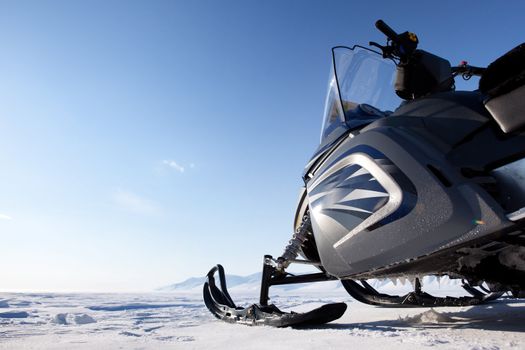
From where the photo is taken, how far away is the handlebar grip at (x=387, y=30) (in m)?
2.22

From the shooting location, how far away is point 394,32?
2.27 m

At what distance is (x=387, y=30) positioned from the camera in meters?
2.25

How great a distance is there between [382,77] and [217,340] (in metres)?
2.55

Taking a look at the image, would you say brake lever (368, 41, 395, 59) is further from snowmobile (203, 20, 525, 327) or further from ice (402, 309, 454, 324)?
ice (402, 309, 454, 324)

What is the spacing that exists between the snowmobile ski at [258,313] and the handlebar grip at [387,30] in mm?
2010

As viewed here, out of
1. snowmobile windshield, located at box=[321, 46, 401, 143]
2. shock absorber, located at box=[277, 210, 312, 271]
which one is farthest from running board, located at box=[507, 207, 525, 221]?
shock absorber, located at box=[277, 210, 312, 271]

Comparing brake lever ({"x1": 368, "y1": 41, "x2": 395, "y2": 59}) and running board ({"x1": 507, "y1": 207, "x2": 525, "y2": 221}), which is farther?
brake lever ({"x1": 368, "y1": 41, "x2": 395, "y2": 59})

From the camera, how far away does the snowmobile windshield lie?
2916mm

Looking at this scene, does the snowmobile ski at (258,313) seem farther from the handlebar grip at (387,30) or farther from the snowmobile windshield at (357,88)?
the handlebar grip at (387,30)

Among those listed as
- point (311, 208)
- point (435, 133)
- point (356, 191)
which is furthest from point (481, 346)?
point (311, 208)

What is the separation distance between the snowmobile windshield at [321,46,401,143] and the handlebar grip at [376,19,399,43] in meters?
0.71

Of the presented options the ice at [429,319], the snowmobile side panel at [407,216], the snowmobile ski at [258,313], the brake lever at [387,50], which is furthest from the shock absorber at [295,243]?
the brake lever at [387,50]

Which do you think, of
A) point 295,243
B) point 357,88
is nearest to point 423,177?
point 357,88

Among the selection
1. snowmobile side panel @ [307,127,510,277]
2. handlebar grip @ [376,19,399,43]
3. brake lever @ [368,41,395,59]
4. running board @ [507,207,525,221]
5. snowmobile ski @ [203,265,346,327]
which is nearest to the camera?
running board @ [507,207,525,221]
